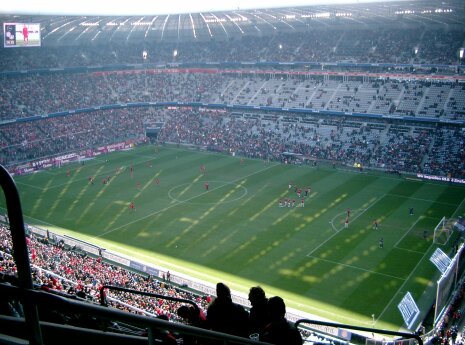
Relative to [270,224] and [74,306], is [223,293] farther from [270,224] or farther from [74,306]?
[270,224]

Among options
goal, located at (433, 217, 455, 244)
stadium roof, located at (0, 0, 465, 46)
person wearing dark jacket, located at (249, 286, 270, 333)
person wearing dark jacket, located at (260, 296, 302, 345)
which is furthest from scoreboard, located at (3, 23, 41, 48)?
person wearing dark jacket, located at (260, 296, 302, 345)

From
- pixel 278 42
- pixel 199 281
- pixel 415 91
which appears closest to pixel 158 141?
pixel 278 42

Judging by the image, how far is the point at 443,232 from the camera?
35.3m

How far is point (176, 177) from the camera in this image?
53812 millimetres

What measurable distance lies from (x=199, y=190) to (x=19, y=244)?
45.6 metres

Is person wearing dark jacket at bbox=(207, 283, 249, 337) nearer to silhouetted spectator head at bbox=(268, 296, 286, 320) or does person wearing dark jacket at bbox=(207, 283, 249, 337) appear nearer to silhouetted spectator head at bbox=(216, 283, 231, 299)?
silhouetted spectator head at bbox=(216, 283, 231, 299)

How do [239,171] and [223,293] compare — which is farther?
[239,171]

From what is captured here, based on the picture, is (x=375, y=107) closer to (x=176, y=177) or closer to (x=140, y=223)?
(x=176, y=177)

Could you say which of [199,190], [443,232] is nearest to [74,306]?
[443,232]

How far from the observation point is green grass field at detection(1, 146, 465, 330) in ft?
93.8

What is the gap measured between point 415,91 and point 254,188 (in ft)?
103

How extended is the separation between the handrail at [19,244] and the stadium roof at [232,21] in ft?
202

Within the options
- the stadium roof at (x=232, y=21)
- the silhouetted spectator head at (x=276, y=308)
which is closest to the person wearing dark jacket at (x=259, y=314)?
the silhouetted spectator head at (x=276, y=308)

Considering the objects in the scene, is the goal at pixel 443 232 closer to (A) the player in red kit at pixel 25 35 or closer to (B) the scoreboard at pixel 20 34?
(B) the scoreboard at pixel 20 34
